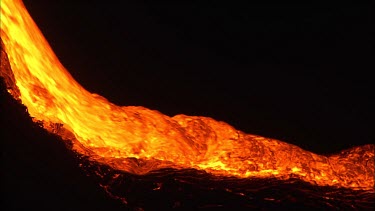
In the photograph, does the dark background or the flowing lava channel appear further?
the dark background

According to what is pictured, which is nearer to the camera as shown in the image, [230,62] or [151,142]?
[151,142]

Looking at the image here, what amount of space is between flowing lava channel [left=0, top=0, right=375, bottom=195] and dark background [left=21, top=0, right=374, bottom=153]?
269 millimetres

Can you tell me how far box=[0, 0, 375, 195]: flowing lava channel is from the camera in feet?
6.23

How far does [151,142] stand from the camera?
6.76 feet

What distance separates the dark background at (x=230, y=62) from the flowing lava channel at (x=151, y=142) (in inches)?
10.6

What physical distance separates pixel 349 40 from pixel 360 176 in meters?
0.79

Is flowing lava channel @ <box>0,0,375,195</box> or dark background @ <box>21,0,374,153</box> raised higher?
dark background @ <box>21,0,374,153</box>

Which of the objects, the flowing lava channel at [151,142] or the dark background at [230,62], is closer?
the flowing lava channel at [151,142]

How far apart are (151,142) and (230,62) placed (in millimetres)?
709

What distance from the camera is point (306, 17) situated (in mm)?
2346

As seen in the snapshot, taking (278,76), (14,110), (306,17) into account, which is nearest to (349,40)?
(306,17)

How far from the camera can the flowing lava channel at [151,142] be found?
6.23ft

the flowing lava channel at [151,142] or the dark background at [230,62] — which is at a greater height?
the dark background at [230,62]

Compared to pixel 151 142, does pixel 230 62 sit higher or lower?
higher
